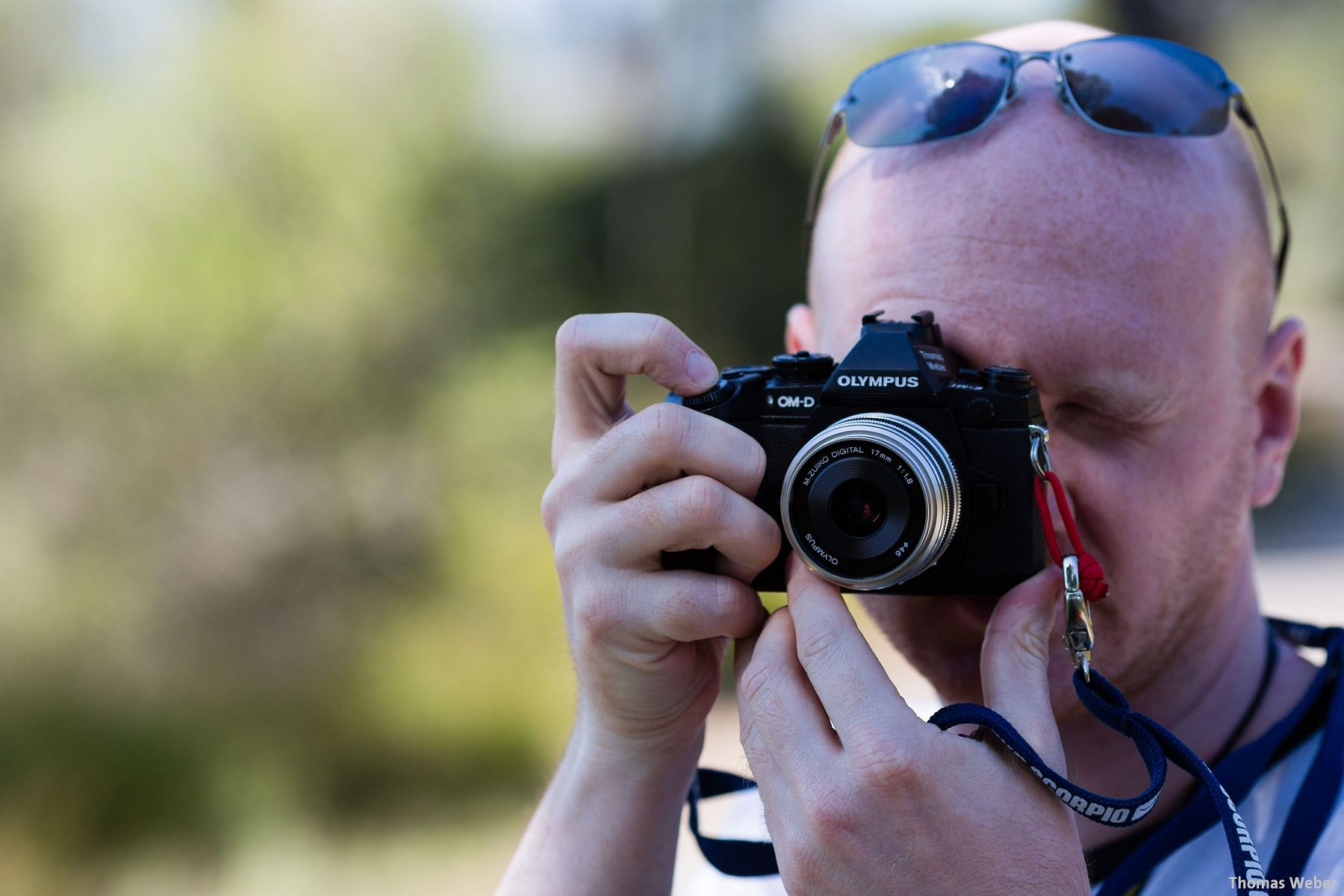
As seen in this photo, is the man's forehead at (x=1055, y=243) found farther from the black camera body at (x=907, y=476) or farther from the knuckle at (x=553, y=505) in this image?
the knuckle at (x=553, y=505)

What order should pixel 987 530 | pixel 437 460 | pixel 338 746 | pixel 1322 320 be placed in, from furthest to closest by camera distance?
pixel 1322 320 < pixel 437 460 < pixel 338 746 < pixel 987 530

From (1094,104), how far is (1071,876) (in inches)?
44.9

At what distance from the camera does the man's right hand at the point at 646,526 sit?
151 centimetres

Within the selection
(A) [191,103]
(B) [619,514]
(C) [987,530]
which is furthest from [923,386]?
(A) [191,103]

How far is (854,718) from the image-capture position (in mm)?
1266

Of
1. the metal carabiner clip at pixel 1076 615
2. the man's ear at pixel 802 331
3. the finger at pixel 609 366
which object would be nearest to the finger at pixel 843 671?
the metal carabiner clip at pixel 1076 615

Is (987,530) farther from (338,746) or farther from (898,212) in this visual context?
(338,746)

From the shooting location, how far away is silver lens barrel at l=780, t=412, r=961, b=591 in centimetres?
142

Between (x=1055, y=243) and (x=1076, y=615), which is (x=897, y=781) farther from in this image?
(x=1055, y=243)

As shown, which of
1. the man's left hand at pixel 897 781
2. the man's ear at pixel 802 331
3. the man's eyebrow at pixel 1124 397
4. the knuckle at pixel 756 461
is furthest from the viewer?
the man's ear at pixel 802 331

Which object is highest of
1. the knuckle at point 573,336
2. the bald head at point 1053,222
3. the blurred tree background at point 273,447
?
the bald head at point 1053,222

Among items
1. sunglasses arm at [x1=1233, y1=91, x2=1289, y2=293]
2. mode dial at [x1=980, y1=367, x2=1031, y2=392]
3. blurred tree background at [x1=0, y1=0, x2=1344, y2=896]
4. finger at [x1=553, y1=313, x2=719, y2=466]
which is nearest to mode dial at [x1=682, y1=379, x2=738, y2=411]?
finger at [x1=553, y1=313, x2=719, y2=466]

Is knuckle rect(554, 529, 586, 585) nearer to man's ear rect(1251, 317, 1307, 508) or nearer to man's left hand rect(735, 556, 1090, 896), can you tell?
man's left hand rect(735, 556, 1090, 896)

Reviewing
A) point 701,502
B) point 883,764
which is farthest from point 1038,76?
point 883,764
